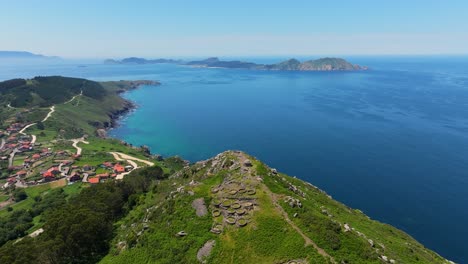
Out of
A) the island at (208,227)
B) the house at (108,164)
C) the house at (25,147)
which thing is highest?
the island at (208,227)

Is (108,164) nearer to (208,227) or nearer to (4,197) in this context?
(4,197)

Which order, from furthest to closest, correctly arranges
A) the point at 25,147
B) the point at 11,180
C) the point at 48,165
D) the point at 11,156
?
the point at 25,147 < the point at 11,156 < the point at 48,165 < the point at 11,180

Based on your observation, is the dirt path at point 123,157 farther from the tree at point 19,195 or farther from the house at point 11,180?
the tree at point 19,195

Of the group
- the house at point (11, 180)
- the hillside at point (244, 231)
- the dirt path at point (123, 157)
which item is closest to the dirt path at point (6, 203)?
the house at point (11, 180)

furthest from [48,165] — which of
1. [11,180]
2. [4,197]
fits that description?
[4,197]

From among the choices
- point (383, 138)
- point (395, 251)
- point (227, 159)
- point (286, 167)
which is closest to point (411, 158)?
point (383, 138)

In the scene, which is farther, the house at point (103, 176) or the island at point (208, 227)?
the house at point (103, 176)
